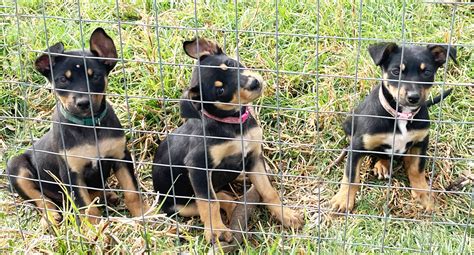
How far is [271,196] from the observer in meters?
4.78

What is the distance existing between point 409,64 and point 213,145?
1.27m

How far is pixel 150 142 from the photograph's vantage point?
215 inches

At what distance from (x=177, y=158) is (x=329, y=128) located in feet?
4.24

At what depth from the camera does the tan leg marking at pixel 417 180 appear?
4777mm

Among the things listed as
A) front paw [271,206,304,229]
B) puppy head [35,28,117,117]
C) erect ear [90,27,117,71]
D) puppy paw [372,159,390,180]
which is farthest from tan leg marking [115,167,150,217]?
puppy paw [372,159,390,180]

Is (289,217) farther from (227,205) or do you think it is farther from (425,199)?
(425,199)

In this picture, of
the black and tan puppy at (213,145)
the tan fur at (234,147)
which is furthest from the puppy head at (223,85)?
the tan fur at (234,147)

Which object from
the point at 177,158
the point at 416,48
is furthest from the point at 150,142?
the point at 416,48

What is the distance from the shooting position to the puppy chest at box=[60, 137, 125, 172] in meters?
4.53

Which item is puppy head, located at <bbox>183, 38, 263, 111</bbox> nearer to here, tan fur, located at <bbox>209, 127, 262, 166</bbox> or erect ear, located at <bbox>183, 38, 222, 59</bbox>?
erect ear, located at <bbox>183, 38, 222, 59</bbox>

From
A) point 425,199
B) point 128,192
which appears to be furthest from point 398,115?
point 128,192

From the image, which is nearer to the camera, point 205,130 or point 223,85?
point 223,85

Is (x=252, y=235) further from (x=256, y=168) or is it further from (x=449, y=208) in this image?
(x=449, y=208)

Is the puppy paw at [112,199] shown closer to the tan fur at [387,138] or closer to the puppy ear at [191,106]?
the puppy ear at [191,106]
